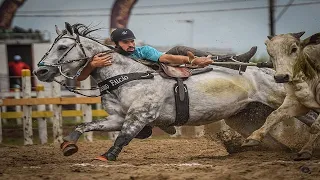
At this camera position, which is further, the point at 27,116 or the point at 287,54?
the point at 27,116

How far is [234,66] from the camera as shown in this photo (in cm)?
798

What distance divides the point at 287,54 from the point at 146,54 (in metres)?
1.85

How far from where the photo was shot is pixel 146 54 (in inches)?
302

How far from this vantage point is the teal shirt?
24.8 ft

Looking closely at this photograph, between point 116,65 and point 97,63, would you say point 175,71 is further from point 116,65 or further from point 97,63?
point 97,63

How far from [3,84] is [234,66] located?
10465 mm

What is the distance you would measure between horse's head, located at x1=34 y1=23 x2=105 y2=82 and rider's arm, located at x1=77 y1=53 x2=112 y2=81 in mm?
63

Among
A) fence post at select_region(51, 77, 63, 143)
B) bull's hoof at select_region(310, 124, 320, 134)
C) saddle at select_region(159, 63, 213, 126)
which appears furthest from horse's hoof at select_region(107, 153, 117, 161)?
fence post at select_region(51, 77, 63, 143)

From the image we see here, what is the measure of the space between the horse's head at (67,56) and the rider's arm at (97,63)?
6 centimetres

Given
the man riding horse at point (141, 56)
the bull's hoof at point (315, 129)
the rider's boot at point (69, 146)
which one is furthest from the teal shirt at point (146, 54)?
the bull's hoof at point (315, 129)

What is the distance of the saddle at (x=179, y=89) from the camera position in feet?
24.2

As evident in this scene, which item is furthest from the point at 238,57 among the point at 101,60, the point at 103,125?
the point at 103,125

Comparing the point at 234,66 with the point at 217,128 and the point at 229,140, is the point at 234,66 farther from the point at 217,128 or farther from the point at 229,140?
the point at 217,128

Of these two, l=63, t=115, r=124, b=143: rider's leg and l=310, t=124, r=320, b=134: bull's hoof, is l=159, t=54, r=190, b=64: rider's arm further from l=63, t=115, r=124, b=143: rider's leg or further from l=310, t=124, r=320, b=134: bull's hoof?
l=310, t=124, r=320, b=134: bull's hoof
